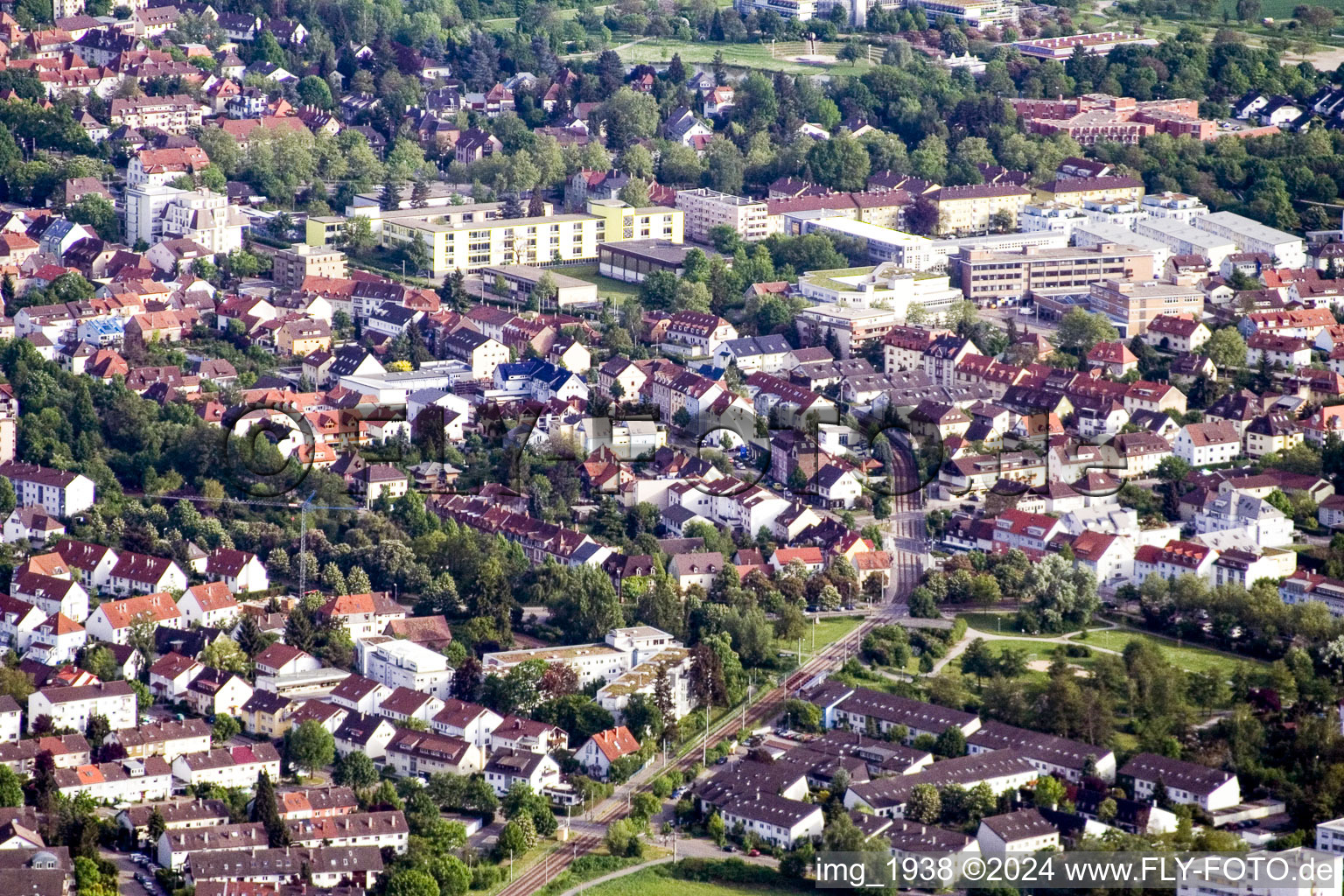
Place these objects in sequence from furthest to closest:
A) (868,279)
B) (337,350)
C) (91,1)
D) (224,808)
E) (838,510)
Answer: (91,1) < (868,279) < (337,350) < (838,510) < (224,808)

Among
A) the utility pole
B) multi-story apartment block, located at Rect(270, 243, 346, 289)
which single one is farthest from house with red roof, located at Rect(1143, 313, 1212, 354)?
the utility pole

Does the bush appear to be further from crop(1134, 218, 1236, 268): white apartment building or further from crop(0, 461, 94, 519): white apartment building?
crop(1134, 218, 1236, 268): white apartment building

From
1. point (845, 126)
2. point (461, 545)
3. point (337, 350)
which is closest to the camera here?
point (461, 545)

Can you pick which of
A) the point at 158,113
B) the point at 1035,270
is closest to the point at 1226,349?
the point at 1035,270

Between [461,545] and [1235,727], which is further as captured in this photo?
[461,545]

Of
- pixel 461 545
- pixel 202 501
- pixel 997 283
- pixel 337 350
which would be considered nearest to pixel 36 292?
pixel 337 350

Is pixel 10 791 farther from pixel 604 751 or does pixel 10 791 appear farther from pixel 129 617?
pixel 604 751

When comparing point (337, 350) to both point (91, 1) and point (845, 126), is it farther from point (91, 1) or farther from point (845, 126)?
point (91, 1)
